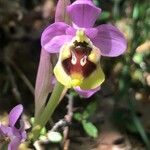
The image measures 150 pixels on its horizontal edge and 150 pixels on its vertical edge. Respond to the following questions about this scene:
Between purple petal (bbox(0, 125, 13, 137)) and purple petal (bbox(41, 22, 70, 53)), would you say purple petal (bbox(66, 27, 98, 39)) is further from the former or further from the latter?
purple petal (bbox(0, 125, 13, 137))

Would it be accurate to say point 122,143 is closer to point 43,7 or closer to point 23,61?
point 23,61

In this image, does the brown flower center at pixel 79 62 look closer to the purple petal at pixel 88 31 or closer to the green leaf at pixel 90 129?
the purple petal at pixel 88 31

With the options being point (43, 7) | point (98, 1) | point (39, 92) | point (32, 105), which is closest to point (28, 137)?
point (39, 92)

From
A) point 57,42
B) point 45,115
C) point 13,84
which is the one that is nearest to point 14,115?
point 45,115

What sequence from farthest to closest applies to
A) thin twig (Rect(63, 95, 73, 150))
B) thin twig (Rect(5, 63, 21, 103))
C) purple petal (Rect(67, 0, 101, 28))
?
1. thin twig (Rect(5, 63, 21, 103))
2. thin twig (Rect(63, 95, 73, 150))
3. purple petal (Rect(67, 0, 101, 28))

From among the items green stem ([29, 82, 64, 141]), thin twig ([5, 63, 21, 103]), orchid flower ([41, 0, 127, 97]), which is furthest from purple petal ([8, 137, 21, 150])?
thin twig ([5, 63, 21, 103])

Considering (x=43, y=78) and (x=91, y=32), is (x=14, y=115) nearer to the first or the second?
(x=43, y=78)

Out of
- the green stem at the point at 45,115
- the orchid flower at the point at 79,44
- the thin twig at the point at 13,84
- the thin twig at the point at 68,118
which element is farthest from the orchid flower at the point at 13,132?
the thin twig at the point at 13,84
